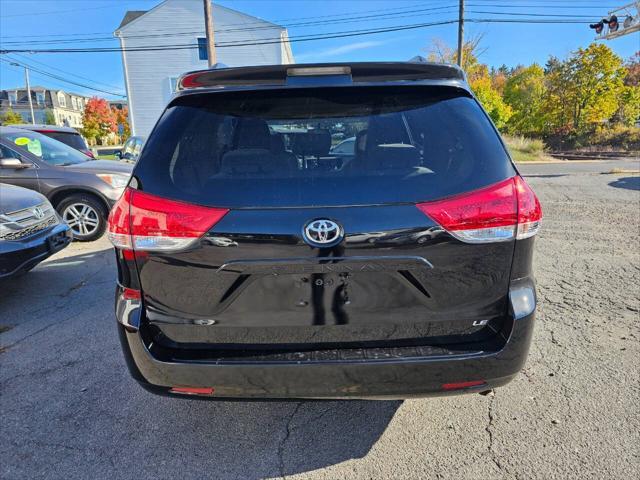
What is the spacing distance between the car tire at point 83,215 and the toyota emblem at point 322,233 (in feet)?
20.4

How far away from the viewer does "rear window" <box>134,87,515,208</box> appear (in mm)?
1796

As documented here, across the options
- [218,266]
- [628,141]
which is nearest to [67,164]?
[218,266]

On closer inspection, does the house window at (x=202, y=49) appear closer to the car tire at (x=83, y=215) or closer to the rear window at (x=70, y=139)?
the rear window at (x=70, y=139)

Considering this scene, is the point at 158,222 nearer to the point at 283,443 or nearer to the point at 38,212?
the point at 283,443

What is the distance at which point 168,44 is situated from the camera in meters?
27.8

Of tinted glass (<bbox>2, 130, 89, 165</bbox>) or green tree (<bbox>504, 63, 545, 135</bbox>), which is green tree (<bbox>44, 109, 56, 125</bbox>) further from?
tinted glass (<bbox>2, 130, 89, 165</bbox>)

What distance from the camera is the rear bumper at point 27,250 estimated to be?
4078 mm

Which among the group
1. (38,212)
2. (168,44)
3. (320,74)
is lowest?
(38,212)

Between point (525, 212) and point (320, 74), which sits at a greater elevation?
point (320, 74)

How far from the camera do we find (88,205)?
271 inches

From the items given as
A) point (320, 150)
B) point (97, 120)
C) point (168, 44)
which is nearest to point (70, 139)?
point (320, 150)

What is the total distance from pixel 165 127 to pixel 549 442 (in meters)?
2.53

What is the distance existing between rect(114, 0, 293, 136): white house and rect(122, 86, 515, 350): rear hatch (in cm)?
2805

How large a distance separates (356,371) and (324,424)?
87 centimetres
